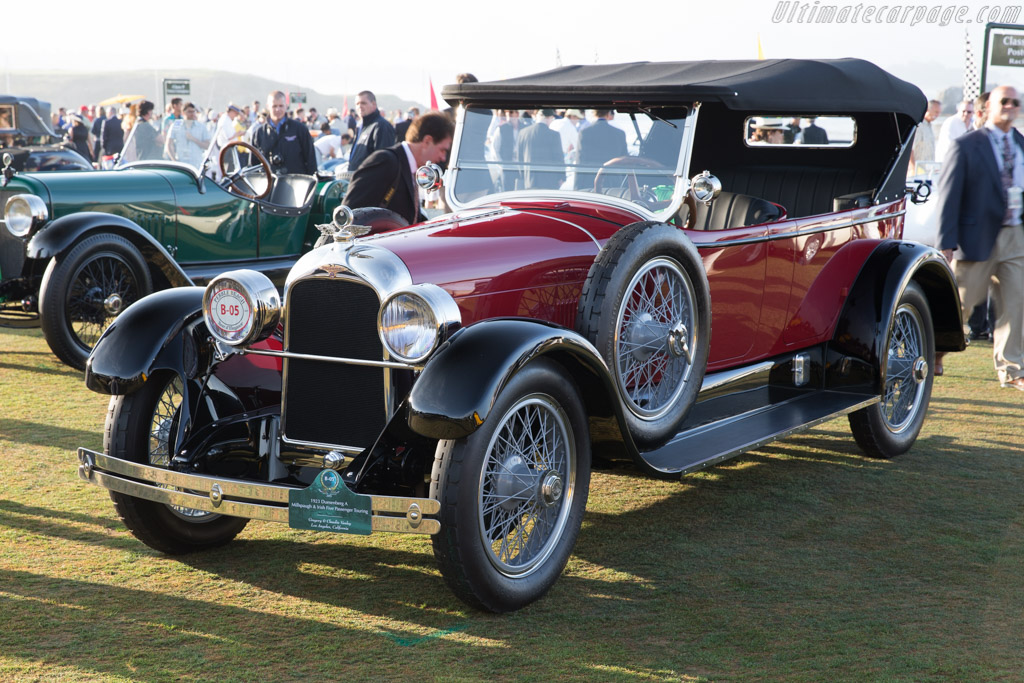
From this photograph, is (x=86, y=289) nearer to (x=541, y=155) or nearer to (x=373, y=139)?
(x=373, y=139)

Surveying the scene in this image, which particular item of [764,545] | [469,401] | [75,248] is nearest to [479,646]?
[469,401]

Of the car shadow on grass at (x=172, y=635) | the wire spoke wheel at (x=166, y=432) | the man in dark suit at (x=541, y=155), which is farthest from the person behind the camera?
the man in dark suit at (x=541, y=155)

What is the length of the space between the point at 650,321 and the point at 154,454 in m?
1.95

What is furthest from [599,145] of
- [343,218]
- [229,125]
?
[229,125]

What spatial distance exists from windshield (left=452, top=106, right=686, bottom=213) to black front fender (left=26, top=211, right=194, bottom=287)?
3.10 m

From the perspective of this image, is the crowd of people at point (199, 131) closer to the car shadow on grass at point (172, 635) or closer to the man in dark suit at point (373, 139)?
the man in dark suit at point (373, 139)

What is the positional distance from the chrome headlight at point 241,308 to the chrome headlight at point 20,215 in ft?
14.3

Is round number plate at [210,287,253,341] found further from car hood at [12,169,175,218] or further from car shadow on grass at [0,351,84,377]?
car hood at [12,169,175,218]

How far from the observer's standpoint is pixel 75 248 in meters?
6.79

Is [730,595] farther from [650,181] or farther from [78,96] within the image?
[78,96]

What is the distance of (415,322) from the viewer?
3285 millimetres

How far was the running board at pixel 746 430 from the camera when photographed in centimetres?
382

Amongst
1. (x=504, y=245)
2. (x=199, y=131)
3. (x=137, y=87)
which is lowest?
(x=504, y=245)

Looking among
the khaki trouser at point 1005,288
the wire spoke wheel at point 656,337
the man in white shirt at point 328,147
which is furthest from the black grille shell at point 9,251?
the man in white shirt at point 328,147
